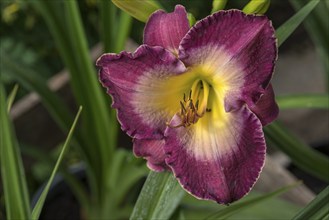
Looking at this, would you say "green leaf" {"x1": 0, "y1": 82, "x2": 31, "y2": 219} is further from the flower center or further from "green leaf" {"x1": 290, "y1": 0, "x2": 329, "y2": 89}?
"green leaf" {"x1": 290, "y1": 0, "x2": 329, "y2": 89}

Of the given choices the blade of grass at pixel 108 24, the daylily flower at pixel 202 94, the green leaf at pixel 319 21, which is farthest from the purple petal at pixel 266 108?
the blade of grass at pixel 108 24

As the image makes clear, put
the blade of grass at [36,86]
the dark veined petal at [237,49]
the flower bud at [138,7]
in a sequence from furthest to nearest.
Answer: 1. the blade of grass at [36,86]
2. the flower bud at [138,7]
3. the dark veined petal at [237,49]

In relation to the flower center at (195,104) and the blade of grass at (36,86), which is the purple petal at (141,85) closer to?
the flower center at (195,104)

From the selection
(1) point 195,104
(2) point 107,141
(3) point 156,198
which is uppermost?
(1) point 195,104

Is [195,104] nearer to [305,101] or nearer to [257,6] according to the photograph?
[257,6]

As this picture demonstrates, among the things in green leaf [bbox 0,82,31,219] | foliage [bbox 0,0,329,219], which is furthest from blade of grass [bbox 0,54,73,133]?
green leaf [bbox 0,82,31,219]

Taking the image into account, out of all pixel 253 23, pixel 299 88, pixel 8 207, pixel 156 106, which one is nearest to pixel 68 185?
pixel 8 207

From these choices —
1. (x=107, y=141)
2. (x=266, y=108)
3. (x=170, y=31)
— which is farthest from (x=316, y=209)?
(x=107, y=141)
